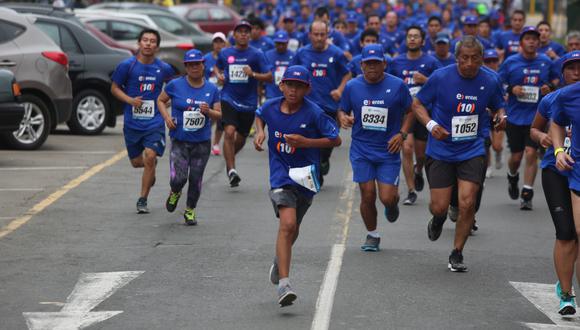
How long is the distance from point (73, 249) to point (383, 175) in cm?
261

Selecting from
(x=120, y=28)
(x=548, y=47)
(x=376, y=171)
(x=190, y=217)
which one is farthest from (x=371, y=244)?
(x=120, y=28)

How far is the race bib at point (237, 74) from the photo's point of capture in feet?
56.3

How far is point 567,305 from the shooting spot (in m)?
9.08

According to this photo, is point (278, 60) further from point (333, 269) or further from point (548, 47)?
point (333, 269)

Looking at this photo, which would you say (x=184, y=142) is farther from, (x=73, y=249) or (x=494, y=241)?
(x=494, y=241)

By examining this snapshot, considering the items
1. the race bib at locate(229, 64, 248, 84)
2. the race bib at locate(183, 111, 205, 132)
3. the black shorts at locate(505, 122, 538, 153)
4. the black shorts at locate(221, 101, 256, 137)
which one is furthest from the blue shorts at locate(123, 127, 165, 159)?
the black shorts at locate(505, 122, 538, 153)

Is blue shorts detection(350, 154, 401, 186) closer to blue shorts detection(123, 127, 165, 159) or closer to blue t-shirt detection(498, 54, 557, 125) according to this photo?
blue shorts detection(123, 127, 165, 159)

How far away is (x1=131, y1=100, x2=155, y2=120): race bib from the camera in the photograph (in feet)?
46.4

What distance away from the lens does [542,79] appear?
1530 cm

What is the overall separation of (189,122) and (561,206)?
16.1ft

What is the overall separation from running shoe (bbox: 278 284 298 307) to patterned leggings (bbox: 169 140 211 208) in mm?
4353

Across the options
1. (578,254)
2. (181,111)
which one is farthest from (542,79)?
(578,254)

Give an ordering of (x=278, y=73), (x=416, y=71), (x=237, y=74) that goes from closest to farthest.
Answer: (x=416, y=71)
(x=237, y=74)
(x=278, y=73)

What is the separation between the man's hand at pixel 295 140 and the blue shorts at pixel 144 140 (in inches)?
179
